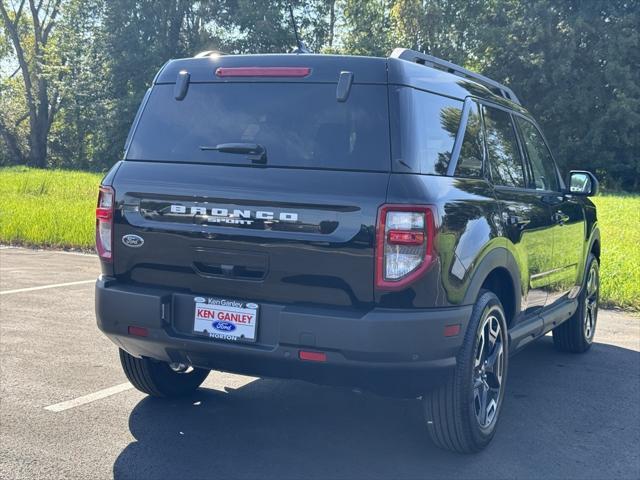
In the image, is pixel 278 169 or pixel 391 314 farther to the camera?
pixel 278 169

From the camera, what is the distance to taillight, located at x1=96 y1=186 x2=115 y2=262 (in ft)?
12.9

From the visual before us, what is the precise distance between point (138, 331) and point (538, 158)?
3201 millimetres

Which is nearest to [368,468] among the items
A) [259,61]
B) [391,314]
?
[391,314]

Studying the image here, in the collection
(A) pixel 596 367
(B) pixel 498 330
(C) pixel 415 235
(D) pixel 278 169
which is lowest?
(A) pixel 596 367

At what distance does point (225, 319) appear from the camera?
3.60 meters

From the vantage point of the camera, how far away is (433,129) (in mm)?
3816

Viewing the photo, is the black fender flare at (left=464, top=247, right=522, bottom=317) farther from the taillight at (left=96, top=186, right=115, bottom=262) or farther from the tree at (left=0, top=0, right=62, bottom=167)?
the tree at (left=0, top=0, right=62, bottom=167)

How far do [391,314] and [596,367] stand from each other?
3254mm

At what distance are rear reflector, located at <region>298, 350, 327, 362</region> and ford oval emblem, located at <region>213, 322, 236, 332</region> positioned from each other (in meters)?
0.36

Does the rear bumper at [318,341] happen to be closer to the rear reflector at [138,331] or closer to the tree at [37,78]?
the rear reflector at [138,331]

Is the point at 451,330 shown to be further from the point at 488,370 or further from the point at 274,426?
the point at 274,426

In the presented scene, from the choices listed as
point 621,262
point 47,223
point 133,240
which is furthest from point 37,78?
point 133,240

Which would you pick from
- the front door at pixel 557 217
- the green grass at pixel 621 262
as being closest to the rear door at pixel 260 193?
the front door at pixel 557 217

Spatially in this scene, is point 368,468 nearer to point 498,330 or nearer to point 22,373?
point 498,330
